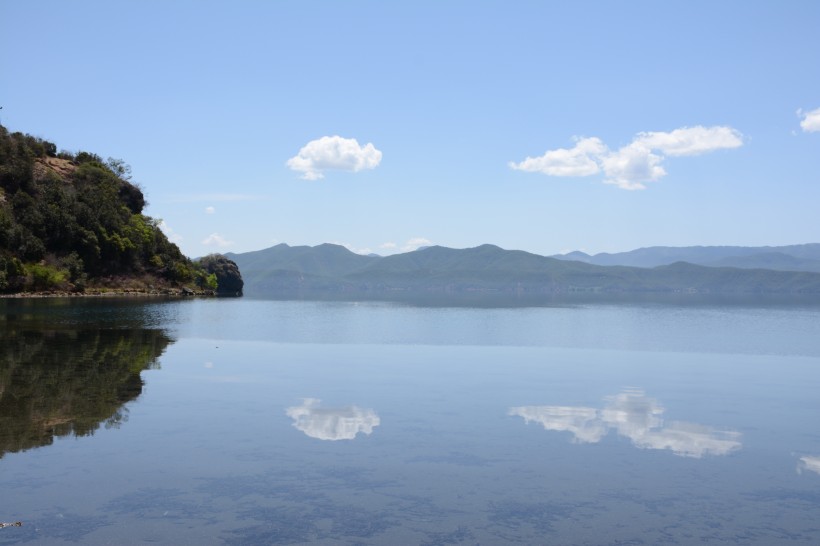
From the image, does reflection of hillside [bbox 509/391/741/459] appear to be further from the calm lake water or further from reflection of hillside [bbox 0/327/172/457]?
reflection of hillside [bbox 0/327/172/457]

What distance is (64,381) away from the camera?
99.0 ft

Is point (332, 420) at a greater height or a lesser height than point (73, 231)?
lesser

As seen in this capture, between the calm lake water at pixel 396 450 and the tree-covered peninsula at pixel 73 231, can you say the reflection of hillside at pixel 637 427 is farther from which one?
the tree-covered peninsula at pixel 73 231

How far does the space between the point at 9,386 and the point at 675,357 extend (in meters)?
44.4

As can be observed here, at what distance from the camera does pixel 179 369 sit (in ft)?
125

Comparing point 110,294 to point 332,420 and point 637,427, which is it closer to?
point 332,420

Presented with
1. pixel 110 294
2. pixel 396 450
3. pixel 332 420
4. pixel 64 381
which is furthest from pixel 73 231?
pixel 396 450

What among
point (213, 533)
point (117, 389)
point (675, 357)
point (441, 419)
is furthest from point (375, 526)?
point (675, 357)

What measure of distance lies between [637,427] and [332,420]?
37.2ft

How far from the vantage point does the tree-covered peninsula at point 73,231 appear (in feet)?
389

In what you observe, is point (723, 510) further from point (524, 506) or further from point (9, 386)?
point (9, 386)

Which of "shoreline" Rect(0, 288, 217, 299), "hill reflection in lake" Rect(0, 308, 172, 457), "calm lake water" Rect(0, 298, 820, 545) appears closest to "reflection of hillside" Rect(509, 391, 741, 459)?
"calm lake water" Rect(0, 298, 820, 545)

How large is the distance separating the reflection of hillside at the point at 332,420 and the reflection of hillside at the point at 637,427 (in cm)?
610

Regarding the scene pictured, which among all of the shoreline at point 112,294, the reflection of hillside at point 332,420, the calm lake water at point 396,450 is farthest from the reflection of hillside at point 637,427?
the shoreline at point 112,294
